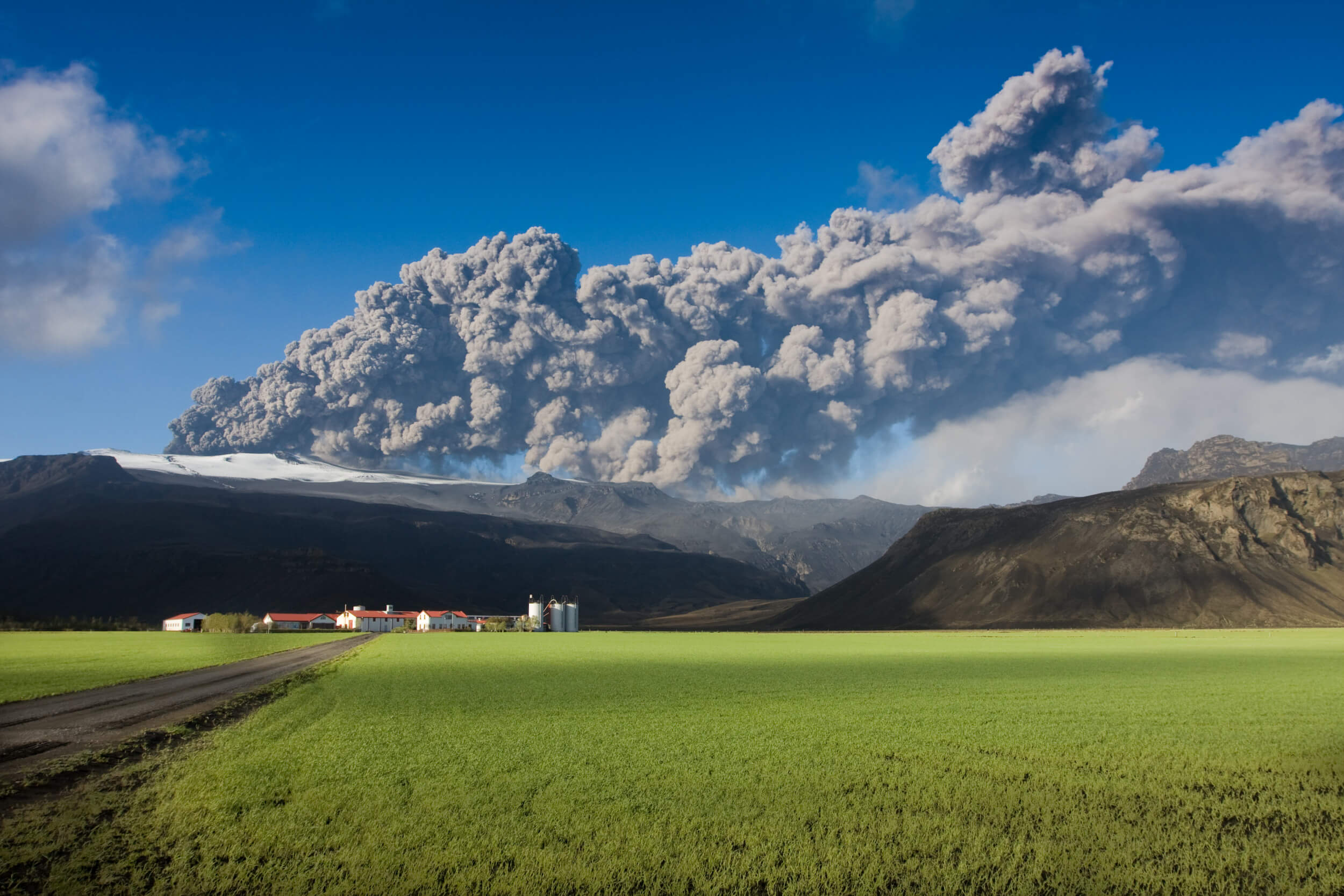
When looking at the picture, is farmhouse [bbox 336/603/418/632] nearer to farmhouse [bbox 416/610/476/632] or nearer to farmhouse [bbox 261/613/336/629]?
farmhouse [bbox 261/613/336/629]

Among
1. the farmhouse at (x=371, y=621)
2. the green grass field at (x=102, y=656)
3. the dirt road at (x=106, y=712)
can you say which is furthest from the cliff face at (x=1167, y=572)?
the dirt road at (x=106, y=712)

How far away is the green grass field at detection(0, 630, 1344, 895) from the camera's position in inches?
440

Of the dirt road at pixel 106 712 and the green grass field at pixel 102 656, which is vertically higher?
the dirt road at pixel 106 712

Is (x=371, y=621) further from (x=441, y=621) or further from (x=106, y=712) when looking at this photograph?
(x=106, y=712)

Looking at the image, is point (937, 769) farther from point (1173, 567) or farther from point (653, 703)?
point (1173, 567)

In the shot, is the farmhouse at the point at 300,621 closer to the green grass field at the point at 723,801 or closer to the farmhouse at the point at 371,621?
the farmhouse at the point at 371,621

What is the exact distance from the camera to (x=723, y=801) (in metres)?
14.7

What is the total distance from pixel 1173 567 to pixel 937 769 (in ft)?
595

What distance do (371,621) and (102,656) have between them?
114992 mm

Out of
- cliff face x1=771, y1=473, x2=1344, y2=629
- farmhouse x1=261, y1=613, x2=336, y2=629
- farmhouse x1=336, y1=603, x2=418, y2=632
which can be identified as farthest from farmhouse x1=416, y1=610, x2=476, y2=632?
A: cliff face x1=771, y1=473, x2=1344, y2=629

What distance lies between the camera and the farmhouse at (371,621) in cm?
16562

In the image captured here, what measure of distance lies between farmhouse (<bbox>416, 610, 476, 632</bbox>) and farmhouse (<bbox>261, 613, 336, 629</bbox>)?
16752mm

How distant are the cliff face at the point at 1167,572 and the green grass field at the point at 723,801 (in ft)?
490

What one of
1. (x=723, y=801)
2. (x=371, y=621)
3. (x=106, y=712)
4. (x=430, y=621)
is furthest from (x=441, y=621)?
(x=723, y=801)
